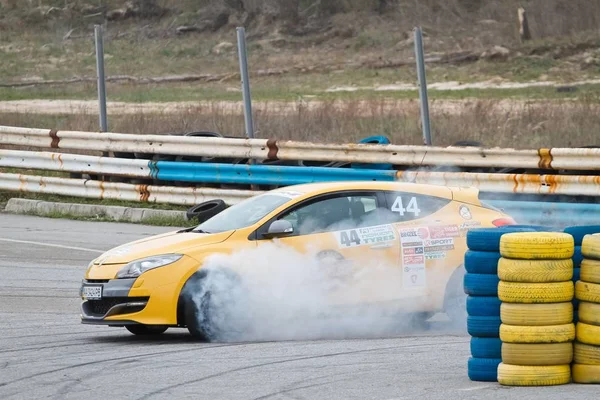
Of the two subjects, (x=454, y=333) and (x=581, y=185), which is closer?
(x=454, y=333)

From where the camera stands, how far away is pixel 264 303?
9.84 m

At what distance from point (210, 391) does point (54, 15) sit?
49.2 metres

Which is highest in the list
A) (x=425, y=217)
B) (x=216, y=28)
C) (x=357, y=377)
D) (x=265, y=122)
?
(x=216, y=28)

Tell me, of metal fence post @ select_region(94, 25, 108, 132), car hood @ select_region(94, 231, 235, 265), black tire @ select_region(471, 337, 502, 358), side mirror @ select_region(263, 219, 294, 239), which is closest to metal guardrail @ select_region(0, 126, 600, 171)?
metal fence post @ select_region(94, 25, 108, 132)

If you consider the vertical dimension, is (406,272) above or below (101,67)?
below

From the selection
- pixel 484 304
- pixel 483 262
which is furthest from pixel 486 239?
pixel 484 304

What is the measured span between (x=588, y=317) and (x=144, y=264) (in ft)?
13.0

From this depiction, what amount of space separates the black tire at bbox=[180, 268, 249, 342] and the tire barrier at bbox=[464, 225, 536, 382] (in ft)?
8.33

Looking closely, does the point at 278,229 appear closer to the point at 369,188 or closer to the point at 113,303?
the point at 369,188

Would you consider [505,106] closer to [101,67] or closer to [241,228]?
[101,67]

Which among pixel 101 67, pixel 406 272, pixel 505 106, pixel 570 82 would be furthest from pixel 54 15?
pixel 406 272

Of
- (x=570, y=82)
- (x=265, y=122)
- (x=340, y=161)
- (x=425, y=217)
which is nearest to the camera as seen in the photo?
(x=425, y=217)

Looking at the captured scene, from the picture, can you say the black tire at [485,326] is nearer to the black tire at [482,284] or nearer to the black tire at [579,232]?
the black tire at [482,284]

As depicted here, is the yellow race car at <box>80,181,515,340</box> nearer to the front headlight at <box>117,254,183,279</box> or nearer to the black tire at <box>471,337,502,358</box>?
the front headlight at <box>117,254,183,279</box>
